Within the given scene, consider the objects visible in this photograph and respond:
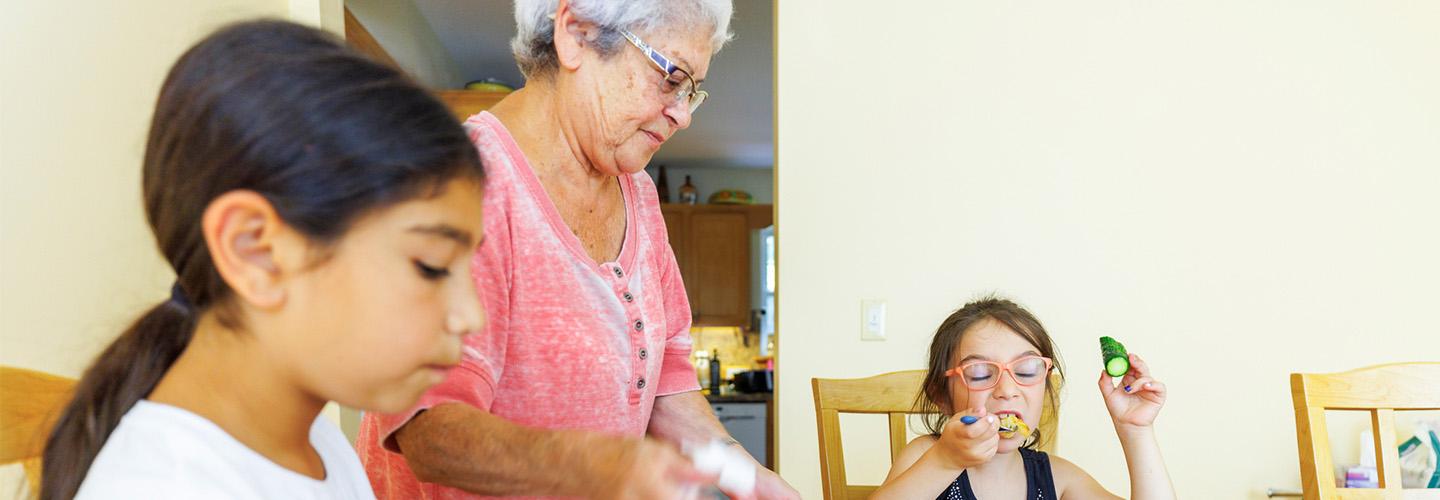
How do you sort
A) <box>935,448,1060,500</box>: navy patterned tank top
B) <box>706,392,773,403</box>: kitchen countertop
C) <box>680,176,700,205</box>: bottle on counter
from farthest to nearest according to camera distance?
1. <box>680,176,700,205</box>: bottle on counter
2. <box>706,392,773,403</box>: kitchen countertop
3. <box>935,448,1060,500</box>: navy patterned tank top

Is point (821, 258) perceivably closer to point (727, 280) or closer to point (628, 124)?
point (628, 124)

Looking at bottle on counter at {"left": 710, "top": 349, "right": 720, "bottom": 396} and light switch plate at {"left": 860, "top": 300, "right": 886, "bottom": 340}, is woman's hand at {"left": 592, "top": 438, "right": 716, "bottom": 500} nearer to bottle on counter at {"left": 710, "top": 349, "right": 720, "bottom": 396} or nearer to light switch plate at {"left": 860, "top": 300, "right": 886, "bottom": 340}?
light switch plate at {"left": 860, "top": 300, "right": 886, "bottom": 340}

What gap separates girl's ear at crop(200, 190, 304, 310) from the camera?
577 millimetres

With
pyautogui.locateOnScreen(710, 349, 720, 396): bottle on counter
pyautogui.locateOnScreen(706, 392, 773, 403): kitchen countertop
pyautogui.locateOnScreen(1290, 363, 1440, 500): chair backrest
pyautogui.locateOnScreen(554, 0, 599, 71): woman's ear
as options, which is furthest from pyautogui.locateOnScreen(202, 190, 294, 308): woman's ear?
pyautogui.locateOnScreen(710, 349, 720, 396): bottle on counter

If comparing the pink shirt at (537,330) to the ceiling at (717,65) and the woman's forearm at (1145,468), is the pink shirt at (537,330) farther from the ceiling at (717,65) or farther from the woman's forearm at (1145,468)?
the ceiling at (717,65)

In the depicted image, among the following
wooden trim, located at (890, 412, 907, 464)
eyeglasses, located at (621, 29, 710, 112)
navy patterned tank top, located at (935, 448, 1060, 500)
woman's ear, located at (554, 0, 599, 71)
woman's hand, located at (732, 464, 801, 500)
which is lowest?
navy patterned tank top, located at (935, 448, 1060, 500)

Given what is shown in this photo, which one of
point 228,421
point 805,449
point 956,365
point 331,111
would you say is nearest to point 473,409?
point 228,421

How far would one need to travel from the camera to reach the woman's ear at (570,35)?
1.09 m

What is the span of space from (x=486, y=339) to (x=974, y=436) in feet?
2.75

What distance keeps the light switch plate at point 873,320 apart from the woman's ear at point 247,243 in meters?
2.04

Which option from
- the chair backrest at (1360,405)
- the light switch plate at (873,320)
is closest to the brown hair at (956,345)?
the chair backrest at (1360,405)

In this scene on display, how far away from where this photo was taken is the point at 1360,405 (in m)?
1.53

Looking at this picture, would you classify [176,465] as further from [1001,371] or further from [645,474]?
[1001,371]

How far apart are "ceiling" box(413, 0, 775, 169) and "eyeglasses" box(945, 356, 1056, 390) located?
133cm
